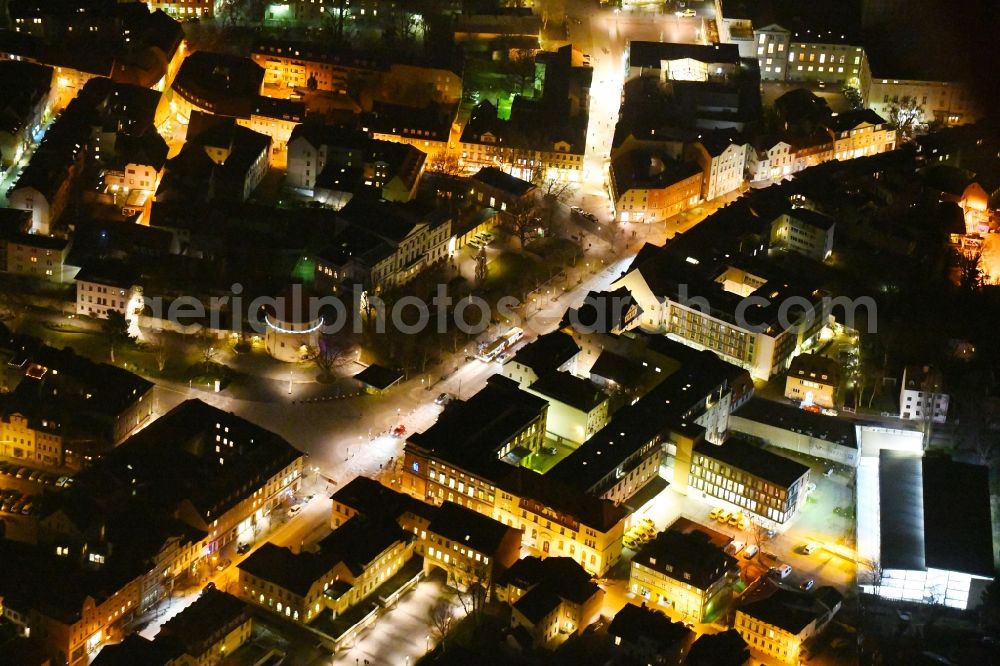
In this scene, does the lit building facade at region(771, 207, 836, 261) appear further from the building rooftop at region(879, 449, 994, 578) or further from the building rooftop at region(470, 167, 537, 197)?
the building rooftop at region(879, 449, 994, 578)

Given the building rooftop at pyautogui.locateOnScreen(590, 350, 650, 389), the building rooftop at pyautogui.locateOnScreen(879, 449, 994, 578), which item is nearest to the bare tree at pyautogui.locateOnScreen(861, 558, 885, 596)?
the building rooftop at pyautogui.locateOnScreen(879, 449, 994, 578)

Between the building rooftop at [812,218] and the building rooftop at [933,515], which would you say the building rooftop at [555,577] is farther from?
the building rooftop at [812,218]

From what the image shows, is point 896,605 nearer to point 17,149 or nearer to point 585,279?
point 585,279

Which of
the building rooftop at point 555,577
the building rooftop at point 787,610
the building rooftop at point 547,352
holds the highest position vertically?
the building rooftop at point 547,352

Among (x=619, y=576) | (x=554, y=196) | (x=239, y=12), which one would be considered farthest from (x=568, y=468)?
(x=239, y=12)

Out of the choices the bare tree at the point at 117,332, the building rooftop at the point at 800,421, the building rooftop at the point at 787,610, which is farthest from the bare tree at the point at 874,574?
the bare tree at the point at 117,332

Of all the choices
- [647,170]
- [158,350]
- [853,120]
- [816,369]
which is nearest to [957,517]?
[816,369]
